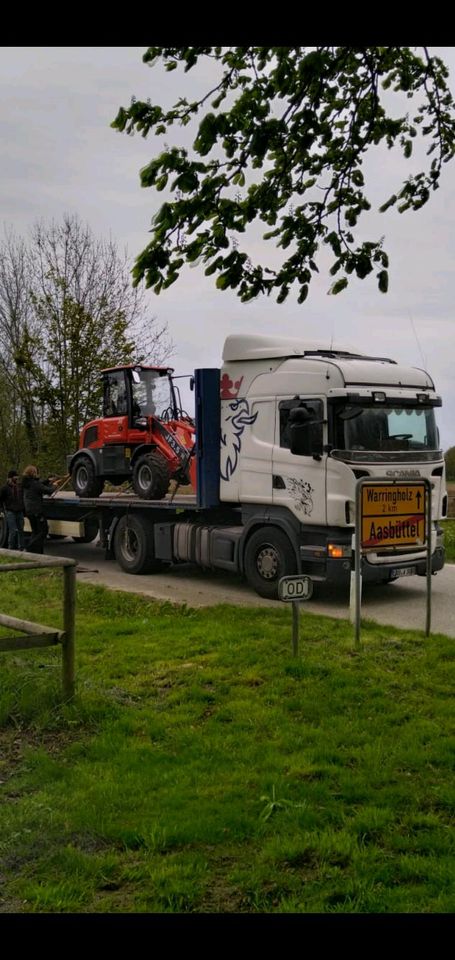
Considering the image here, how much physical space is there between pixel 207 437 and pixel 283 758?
27.1 feet

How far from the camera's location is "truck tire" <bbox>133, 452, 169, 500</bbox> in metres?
14.5

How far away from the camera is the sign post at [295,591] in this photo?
738 cm

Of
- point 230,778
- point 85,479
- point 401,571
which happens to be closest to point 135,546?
point 85,479

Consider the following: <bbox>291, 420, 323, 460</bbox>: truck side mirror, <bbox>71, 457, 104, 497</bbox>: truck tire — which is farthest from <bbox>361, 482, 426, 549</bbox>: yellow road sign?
<bbox>71, 457, 104, 497</bbox>: truck tire

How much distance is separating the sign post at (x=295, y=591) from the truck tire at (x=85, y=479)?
9.36 metres

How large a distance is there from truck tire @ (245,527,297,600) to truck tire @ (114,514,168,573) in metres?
2.68

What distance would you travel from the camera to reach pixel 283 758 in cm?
519

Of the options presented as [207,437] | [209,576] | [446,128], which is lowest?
[209,576]

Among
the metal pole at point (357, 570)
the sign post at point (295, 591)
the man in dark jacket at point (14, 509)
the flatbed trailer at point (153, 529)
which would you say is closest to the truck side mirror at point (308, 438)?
the flatbed trailer at point (153, 529)

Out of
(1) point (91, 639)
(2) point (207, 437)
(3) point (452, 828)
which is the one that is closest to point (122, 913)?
(3) point (452, 828)

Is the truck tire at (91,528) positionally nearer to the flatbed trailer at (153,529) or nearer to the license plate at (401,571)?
the flatbed trailer at (153,529)

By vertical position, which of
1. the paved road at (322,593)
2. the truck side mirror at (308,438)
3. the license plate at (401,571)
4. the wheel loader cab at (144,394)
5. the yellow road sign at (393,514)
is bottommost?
the paved road at (322,593)

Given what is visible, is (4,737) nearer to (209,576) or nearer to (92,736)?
(92,736)

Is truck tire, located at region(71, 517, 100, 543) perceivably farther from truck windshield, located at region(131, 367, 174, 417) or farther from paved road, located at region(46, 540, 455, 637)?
truck windshield, located at region(131, 367, 174, 417)
